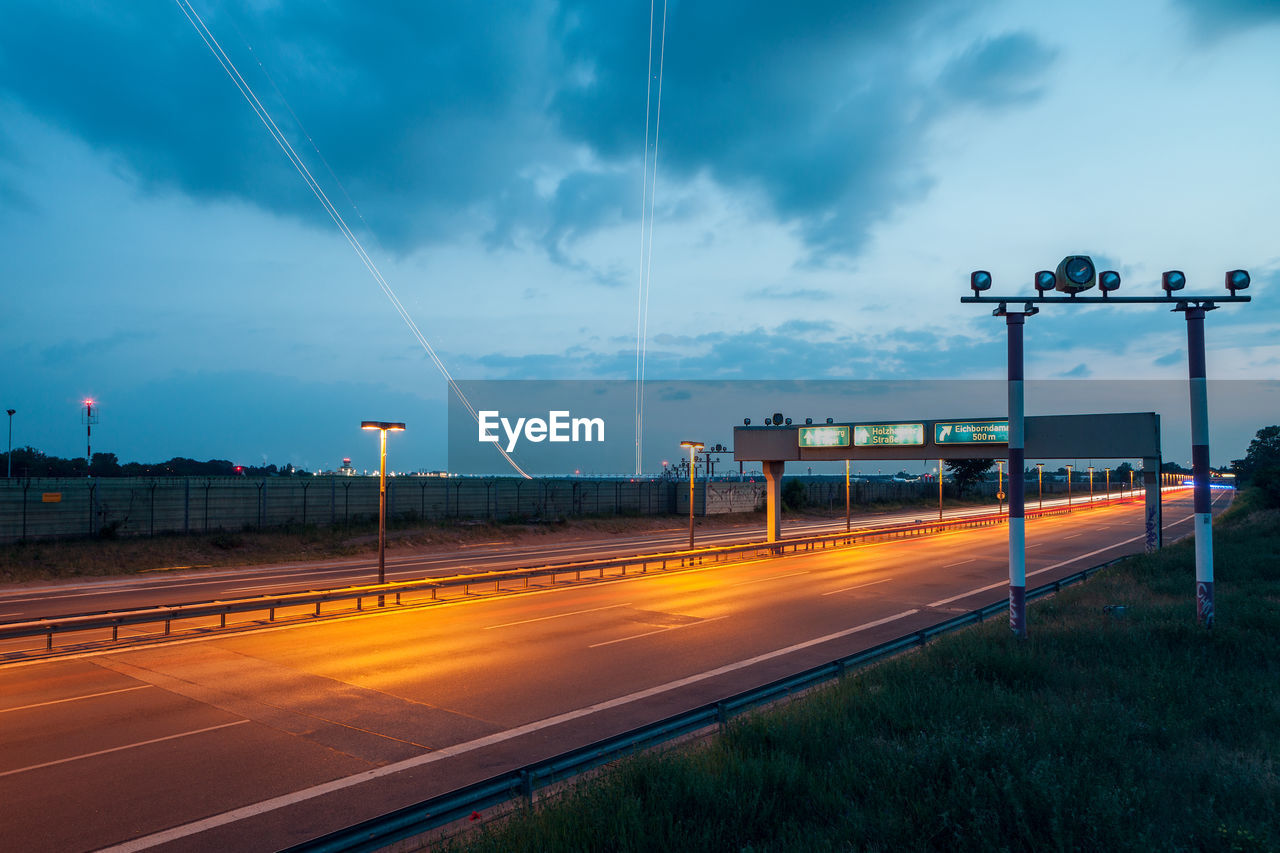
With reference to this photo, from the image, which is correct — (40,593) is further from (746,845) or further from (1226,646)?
(1226,646)

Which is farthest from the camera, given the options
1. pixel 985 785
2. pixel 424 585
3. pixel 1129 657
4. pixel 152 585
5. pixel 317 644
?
pixel 152 585

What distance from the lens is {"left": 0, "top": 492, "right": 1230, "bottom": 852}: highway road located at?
803 centimetres

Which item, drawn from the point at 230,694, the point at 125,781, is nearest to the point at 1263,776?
the point at 125,781

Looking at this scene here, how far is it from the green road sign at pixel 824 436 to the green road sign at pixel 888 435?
582 millimetres

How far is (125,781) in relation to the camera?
8664 millimetres

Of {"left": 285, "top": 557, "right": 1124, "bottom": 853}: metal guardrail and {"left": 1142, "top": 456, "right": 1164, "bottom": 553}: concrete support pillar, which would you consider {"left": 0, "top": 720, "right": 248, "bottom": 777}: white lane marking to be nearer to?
{"left": 285, "top": 557, "right": 1124, "bottom": 853}: metal guardrail

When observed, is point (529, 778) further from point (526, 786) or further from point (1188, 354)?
point (1188, 354)

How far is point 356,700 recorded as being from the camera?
12.0 metres

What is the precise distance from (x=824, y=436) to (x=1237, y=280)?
21.5m

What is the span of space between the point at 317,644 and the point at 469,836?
1077cm

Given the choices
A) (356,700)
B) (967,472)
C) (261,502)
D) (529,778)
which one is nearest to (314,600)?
(356,700)

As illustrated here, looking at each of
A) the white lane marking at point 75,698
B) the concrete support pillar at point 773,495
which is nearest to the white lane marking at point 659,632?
the white lane marking at point 75,698

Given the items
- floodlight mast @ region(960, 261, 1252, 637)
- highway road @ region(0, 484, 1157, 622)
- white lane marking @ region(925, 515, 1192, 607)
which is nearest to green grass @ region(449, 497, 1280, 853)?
floodlight mast @ region(960, 261, 1252, 637)

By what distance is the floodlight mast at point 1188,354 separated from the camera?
14.4 m
